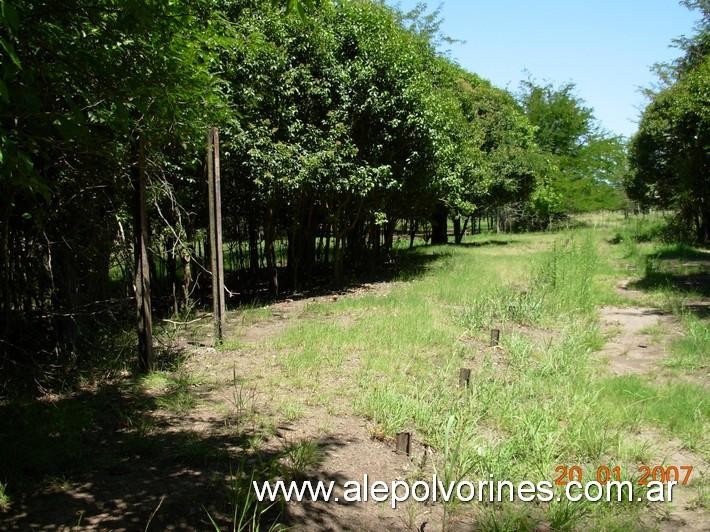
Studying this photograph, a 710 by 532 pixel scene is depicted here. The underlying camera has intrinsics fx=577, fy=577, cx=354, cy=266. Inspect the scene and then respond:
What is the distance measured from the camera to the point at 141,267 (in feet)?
19.0

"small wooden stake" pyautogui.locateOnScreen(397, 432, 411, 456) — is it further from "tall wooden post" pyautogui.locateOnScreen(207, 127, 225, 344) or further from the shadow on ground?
"tall wooden post" pyautogui.locateOnScreen(207, 127, 225, 344)

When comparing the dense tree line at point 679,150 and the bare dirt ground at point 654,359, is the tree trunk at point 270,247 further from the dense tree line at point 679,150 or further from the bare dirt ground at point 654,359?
the dense tree line at point 679,150

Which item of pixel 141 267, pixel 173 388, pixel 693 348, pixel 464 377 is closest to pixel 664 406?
pixel 464 377

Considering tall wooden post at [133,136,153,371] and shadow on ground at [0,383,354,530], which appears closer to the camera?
shadow on ground at [0,383,354,530]

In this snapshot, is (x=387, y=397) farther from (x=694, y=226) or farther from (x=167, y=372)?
(x=694, y=226)

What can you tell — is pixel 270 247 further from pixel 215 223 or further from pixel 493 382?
pixel 493 382

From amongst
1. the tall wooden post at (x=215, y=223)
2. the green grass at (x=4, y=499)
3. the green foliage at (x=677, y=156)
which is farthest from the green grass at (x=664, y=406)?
the green foliage at (x=677, y=156)

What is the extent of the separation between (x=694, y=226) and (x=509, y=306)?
20.9 metres

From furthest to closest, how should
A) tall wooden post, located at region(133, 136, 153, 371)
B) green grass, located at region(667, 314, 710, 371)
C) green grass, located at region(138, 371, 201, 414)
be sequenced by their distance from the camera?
green grass, located at region(667, 314, 710, 371)
tall wooden post, located at region(133, 136, 153, 371)
green grass, located at region(138, 371, 201, 414)

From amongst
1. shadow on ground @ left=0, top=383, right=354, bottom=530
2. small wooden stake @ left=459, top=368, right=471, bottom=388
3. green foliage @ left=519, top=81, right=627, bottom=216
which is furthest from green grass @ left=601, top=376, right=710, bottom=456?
green foliage @ left=519, top=81, right=627, bottom=216

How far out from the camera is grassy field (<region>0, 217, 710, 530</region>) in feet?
12.3

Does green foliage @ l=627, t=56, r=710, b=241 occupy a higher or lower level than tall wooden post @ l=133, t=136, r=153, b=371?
higher

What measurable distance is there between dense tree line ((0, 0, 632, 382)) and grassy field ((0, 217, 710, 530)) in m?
1.54

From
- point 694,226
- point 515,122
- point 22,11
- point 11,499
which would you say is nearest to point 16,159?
point 22,11
